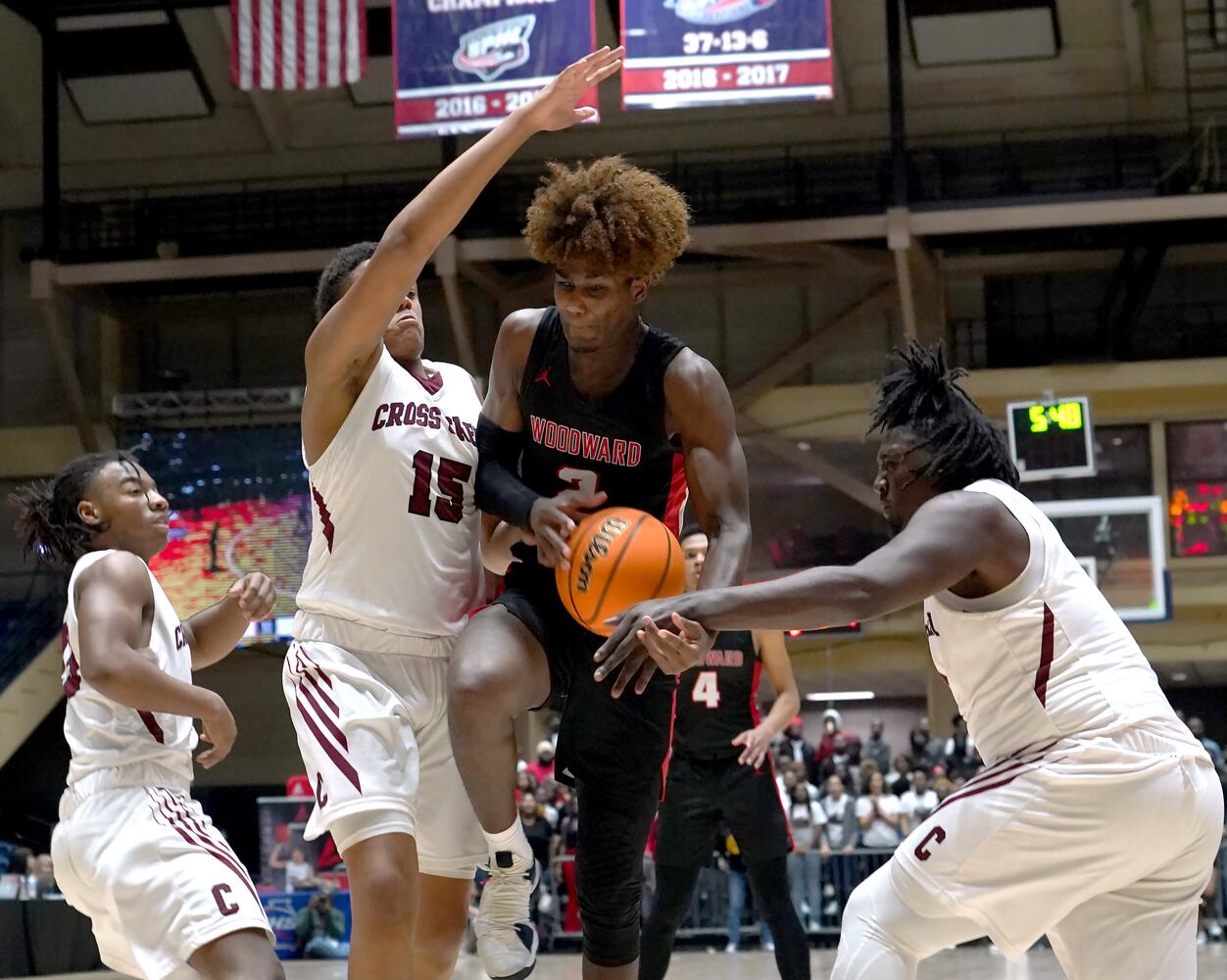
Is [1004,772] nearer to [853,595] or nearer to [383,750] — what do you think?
[853,595]

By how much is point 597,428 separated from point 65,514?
172 cm

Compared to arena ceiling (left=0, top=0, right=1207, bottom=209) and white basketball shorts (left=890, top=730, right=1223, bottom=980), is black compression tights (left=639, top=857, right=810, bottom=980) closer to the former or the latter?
white basketball shorts (left=890, top=730, right=1223, bottom=980)

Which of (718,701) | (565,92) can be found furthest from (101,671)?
(718,701)

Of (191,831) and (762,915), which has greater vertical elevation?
(191,831)

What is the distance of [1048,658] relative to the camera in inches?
149

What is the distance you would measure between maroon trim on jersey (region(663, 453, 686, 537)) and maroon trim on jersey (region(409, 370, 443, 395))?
75cm

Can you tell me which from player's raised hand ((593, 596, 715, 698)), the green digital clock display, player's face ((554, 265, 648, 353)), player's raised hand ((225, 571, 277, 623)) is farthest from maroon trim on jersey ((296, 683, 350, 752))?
the green digital clock display

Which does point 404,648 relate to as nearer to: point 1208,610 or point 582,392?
point 582,392

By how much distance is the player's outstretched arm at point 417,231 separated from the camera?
→ 3.97m

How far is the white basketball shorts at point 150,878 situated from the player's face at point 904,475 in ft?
6.45

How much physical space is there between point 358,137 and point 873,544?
29.2ft

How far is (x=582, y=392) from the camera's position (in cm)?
432

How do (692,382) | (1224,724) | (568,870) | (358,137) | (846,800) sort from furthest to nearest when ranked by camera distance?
1. (1224,724)
2. (358,137)
3. (846,800)
4. (568,870)
5. (692,382)

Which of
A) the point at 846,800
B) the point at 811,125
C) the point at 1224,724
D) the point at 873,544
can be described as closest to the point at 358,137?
the point at 811,125
